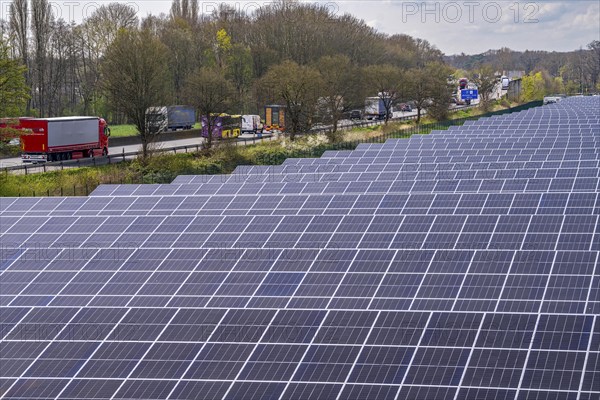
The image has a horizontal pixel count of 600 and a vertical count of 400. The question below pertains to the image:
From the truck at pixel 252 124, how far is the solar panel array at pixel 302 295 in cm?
6446

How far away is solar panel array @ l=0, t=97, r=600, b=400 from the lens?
1877 cm

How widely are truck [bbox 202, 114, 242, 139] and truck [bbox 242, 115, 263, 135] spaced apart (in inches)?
164

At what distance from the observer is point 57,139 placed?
68.6 meters

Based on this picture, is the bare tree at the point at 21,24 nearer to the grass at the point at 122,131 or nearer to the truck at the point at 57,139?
the grass at the point at 122,131

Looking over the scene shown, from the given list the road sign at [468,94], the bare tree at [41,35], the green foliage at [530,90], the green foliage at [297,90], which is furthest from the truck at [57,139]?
the green foliage at [530,90]

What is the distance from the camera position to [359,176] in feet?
143

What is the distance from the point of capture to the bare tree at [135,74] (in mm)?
66062

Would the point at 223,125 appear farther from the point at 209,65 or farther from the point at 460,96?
the point at 460,96

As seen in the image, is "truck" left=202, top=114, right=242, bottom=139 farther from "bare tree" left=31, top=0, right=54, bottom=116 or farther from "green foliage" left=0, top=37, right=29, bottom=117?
"bare tree" left=31, top=0, right=54, bottom=116

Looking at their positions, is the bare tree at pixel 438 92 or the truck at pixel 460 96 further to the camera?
the truck at pixel 460 96

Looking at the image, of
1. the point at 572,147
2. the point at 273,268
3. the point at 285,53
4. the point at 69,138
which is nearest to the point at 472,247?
the point at 273,268

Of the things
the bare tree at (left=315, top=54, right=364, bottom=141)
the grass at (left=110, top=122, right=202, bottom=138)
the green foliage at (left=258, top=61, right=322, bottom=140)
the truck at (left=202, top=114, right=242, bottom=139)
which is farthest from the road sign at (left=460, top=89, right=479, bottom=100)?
the green foliage at (left=258, top=61, right=322, bottom=140)

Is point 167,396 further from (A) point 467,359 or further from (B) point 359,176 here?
(B) point 359,176

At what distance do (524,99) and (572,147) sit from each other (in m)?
122
